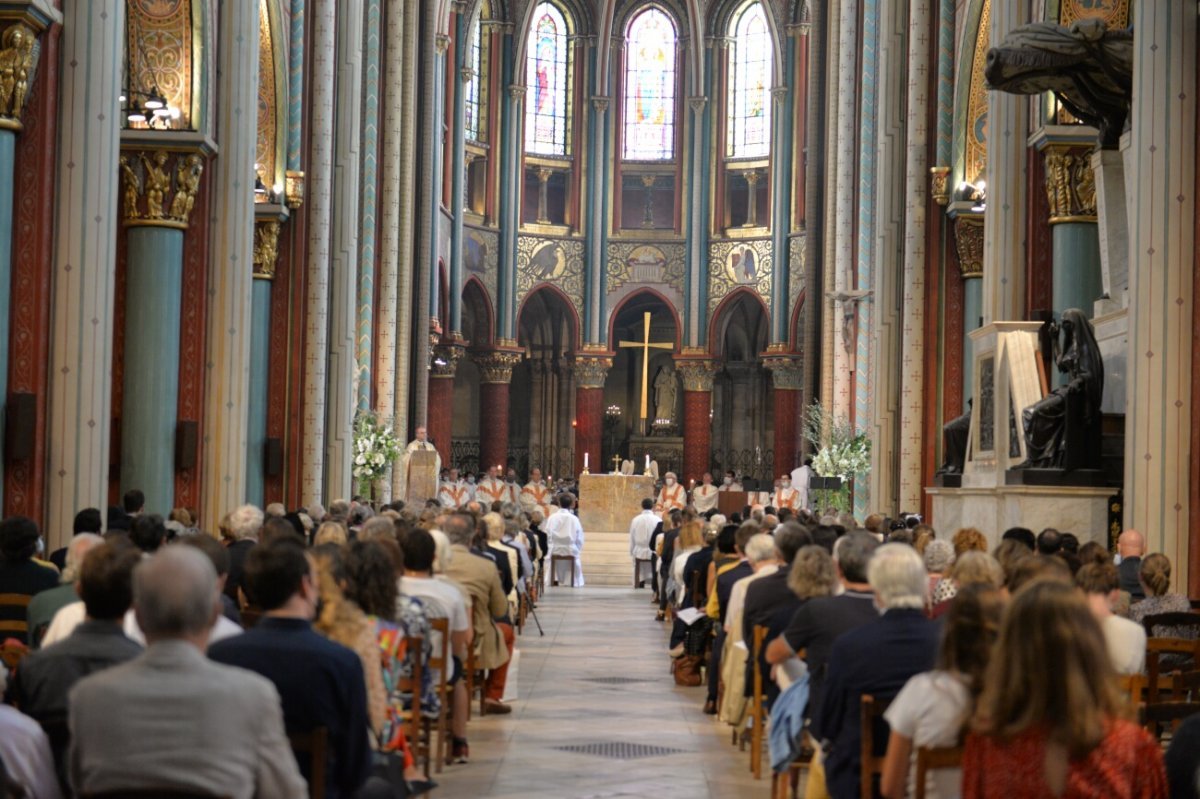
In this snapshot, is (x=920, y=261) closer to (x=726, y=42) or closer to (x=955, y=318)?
(x=955, y=318)

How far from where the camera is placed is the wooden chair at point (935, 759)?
16.0ft

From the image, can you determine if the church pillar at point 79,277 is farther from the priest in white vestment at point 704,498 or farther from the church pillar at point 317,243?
the priest in white vestment at point 704,498

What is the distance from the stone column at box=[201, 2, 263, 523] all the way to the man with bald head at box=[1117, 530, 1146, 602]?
10295mm

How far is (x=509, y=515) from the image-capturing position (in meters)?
20.2

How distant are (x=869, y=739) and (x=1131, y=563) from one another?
6.33 m

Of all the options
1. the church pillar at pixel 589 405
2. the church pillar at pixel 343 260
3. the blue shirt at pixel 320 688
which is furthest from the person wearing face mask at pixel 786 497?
the blue shirt at pixel 320 688

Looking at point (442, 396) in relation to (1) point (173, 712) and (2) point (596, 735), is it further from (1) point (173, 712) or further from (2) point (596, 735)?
(1) point (173, 712)

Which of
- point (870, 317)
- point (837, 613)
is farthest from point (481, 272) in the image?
point (837, 613)

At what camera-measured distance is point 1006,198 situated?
19.0 metres

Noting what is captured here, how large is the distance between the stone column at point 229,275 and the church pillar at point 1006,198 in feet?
26.1

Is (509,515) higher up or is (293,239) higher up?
(293,239)

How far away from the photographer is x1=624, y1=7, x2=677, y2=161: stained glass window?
162ft

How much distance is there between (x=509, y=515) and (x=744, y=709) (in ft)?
30.4

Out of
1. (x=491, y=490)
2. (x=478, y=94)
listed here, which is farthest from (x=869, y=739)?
(x=478, y=94)
